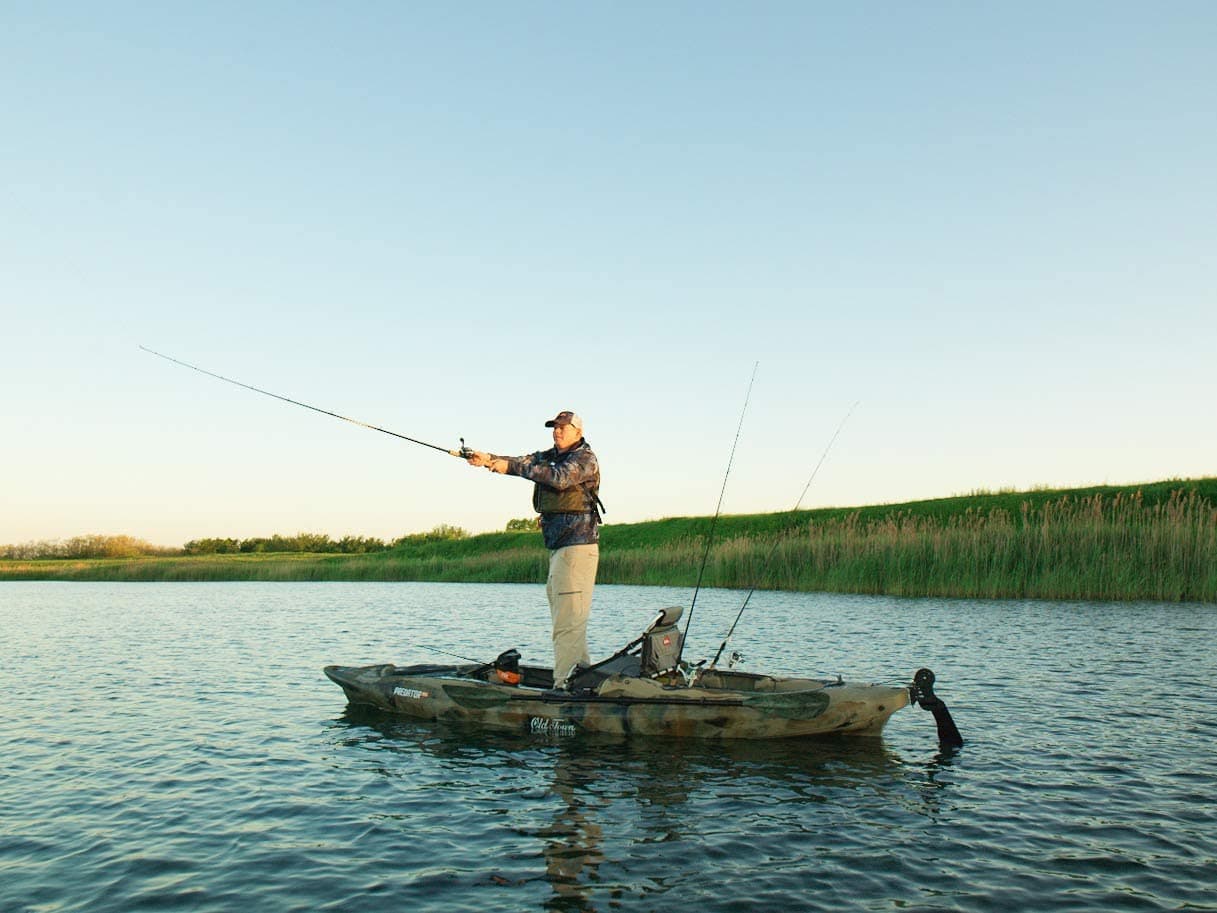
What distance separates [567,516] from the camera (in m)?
10.6

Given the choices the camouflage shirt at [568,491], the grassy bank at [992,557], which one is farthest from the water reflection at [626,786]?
the grassy bank at [992,557]

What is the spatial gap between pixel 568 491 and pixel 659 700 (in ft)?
8.22

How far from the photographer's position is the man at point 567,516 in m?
10.3

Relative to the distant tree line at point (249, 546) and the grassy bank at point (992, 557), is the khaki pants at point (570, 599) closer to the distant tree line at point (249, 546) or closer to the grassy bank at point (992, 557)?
the grassy bank at point (992, 557)

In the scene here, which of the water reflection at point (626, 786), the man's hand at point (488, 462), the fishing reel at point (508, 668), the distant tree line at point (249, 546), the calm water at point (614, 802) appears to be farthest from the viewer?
the distant tree line at point (249, 546)

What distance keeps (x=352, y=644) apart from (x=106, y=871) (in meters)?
13.6

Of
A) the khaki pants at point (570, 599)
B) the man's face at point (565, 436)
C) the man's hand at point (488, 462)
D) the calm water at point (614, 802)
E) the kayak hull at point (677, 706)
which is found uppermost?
the man's face at point (565, 436)


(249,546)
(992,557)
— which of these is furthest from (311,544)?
(992,557)

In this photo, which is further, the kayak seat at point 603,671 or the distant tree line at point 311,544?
the distant tree line at point 311,544

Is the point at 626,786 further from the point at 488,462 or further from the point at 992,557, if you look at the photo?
the point at 992,557

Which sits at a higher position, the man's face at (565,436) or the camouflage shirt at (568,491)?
the man's face at (565,436)

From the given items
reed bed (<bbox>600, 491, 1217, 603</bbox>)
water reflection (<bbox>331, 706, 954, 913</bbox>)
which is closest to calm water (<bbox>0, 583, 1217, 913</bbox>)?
water reflection (<bbox>331, 706, 954, 913</bbox>)

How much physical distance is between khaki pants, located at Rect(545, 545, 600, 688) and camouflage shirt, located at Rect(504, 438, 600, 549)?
0.15m

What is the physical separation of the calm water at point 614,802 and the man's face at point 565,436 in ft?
10.8
